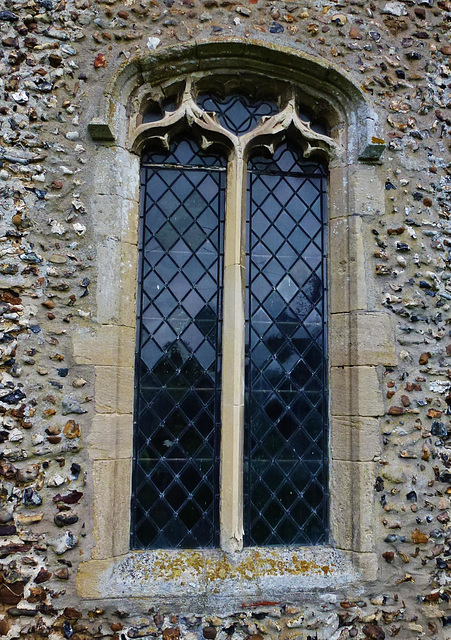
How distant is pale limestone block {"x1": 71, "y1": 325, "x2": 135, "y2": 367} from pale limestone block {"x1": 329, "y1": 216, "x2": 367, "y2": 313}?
151 cm

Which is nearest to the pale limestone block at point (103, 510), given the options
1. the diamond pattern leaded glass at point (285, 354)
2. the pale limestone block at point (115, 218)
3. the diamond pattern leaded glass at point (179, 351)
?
the diamond pattern leaded glass at point (179, 351)

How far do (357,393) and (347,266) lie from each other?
90cm

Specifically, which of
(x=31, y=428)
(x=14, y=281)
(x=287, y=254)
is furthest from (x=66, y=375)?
(x=287, y=254)

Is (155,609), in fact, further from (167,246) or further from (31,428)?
(167,246)

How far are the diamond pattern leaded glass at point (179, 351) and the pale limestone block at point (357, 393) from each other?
0.84 meters

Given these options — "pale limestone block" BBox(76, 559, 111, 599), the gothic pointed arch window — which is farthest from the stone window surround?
the gothic pointed arch window

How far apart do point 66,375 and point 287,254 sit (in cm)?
176

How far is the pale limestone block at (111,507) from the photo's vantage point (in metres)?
3.16

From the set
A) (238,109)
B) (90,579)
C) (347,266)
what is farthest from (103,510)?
(238,109)

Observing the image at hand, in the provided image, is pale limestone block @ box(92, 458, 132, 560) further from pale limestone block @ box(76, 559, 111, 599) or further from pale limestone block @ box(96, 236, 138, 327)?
pale limestone block @ box(96, 236, 138, 327)

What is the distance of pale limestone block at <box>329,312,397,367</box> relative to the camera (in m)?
3.52

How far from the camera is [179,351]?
3553mm

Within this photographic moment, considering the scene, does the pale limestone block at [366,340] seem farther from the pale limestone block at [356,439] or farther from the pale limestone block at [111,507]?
the pale limestone block at [111,507]

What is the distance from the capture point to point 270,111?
3.93m
